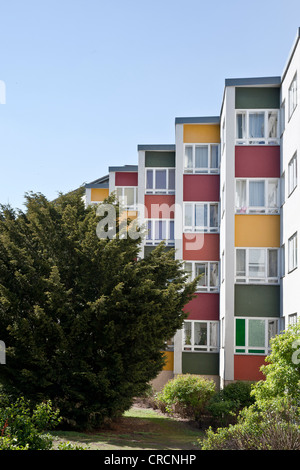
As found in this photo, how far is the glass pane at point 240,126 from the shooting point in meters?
24.7

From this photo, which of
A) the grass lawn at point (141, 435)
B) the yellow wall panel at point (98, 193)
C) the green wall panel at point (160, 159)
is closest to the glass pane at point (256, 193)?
the green wall panel at point (160, 159)

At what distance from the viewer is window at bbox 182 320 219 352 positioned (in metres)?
27.0

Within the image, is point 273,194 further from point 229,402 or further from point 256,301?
point 229,402

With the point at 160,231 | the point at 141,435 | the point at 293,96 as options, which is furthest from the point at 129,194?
the point at 141,435

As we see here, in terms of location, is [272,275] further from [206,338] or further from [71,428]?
[71,428]

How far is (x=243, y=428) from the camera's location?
10367 millimetres

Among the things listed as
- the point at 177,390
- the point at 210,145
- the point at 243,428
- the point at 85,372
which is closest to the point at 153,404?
the point at 177,390

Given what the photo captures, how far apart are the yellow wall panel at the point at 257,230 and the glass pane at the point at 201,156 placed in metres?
4.80

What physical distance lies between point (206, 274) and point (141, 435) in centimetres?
1098

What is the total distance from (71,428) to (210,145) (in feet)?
50.7

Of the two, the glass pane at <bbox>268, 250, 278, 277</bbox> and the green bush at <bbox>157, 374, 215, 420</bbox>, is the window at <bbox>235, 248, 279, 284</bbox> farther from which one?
the green bush at <bbox>157, 374, 215, 420</bbox>

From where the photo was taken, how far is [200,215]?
28.0m

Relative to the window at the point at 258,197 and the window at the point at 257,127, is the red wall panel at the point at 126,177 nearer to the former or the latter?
the window at the point at 257,127

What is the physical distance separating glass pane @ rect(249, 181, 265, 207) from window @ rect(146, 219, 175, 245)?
5954mm
